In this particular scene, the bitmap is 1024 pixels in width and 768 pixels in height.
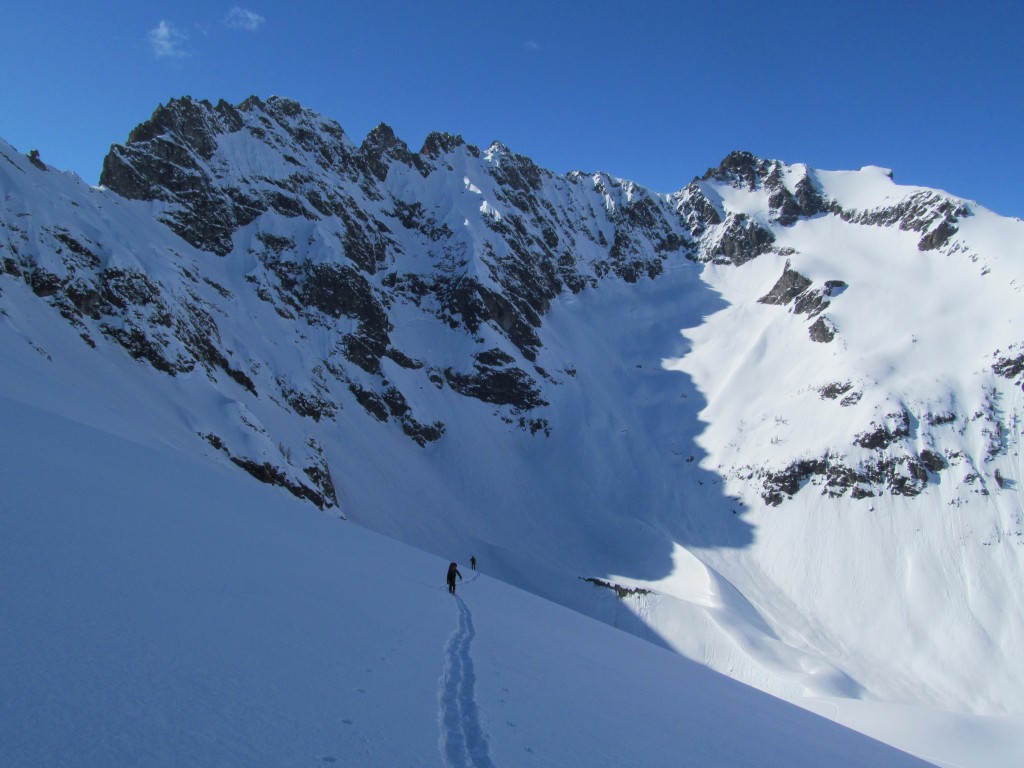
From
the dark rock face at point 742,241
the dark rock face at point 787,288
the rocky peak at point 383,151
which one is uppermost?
the dark rock face at point 742,241

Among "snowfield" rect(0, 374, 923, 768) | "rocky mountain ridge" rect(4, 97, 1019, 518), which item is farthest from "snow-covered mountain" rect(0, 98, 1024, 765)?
"snowfield" rect(0, 374, 923, 768)

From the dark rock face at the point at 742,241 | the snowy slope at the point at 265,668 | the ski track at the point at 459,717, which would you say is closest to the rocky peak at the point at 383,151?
the dark rock face at the point at 742,241

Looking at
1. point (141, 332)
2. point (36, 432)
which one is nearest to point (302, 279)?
point (141, 332)

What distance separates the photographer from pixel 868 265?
352 feet

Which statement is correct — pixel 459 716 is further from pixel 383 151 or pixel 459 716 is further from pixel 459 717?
pixel 383 151

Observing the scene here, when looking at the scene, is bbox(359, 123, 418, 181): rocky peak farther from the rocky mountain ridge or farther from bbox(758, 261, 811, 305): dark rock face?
bbox(758, 261, 811, 305): dark rock face

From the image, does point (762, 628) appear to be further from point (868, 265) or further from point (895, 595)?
point (868, 265)

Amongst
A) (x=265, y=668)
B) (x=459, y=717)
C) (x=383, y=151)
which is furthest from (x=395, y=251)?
(x=459, y=717)

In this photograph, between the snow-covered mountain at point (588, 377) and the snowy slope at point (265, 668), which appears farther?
the snow-covered mountain at point (588, 377)

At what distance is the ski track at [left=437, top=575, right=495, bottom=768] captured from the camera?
4.44 m

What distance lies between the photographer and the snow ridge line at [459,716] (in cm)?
444

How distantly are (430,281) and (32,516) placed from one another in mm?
101369

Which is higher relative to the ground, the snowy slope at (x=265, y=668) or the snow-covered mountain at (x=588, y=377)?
the snow-covered mountain at (x=588, y=377)

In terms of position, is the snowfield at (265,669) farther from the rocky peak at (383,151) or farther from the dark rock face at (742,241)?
the dark rock face at (742,241)
